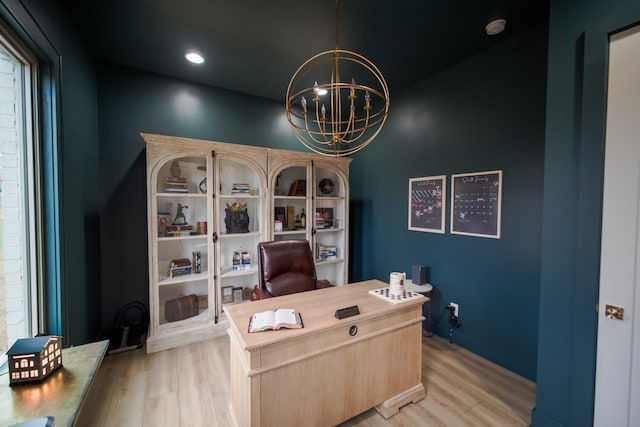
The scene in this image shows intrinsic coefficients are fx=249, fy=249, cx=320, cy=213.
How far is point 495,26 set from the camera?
1.96 metres

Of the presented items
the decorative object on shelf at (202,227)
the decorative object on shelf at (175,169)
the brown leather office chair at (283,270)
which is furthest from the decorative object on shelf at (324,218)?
the decorative object on shelf at (175,169)

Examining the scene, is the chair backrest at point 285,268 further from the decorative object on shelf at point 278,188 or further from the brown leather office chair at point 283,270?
the decorative object on shelf at point 278,188

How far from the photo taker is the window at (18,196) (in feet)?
4.37

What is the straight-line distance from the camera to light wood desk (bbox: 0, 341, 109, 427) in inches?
36.3

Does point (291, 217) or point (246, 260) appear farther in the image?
point (291, 217)

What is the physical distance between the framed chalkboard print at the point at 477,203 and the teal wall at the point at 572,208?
0.72 meters

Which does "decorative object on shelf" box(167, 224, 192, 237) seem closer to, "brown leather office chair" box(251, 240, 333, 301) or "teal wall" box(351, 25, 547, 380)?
"brown leather office chair" box(251, 240, 333, 301)

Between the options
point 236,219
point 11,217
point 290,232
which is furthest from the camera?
point 290,232

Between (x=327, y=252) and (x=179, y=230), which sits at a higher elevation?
(x=179, y=230)

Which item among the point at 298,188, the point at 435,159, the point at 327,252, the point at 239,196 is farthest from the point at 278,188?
the point at 435,159

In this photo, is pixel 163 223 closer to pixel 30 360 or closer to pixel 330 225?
pixel 30 360

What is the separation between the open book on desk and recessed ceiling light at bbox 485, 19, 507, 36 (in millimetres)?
2602

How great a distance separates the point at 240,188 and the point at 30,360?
216 cm

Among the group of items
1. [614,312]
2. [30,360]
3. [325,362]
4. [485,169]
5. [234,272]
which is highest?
[485,169]
